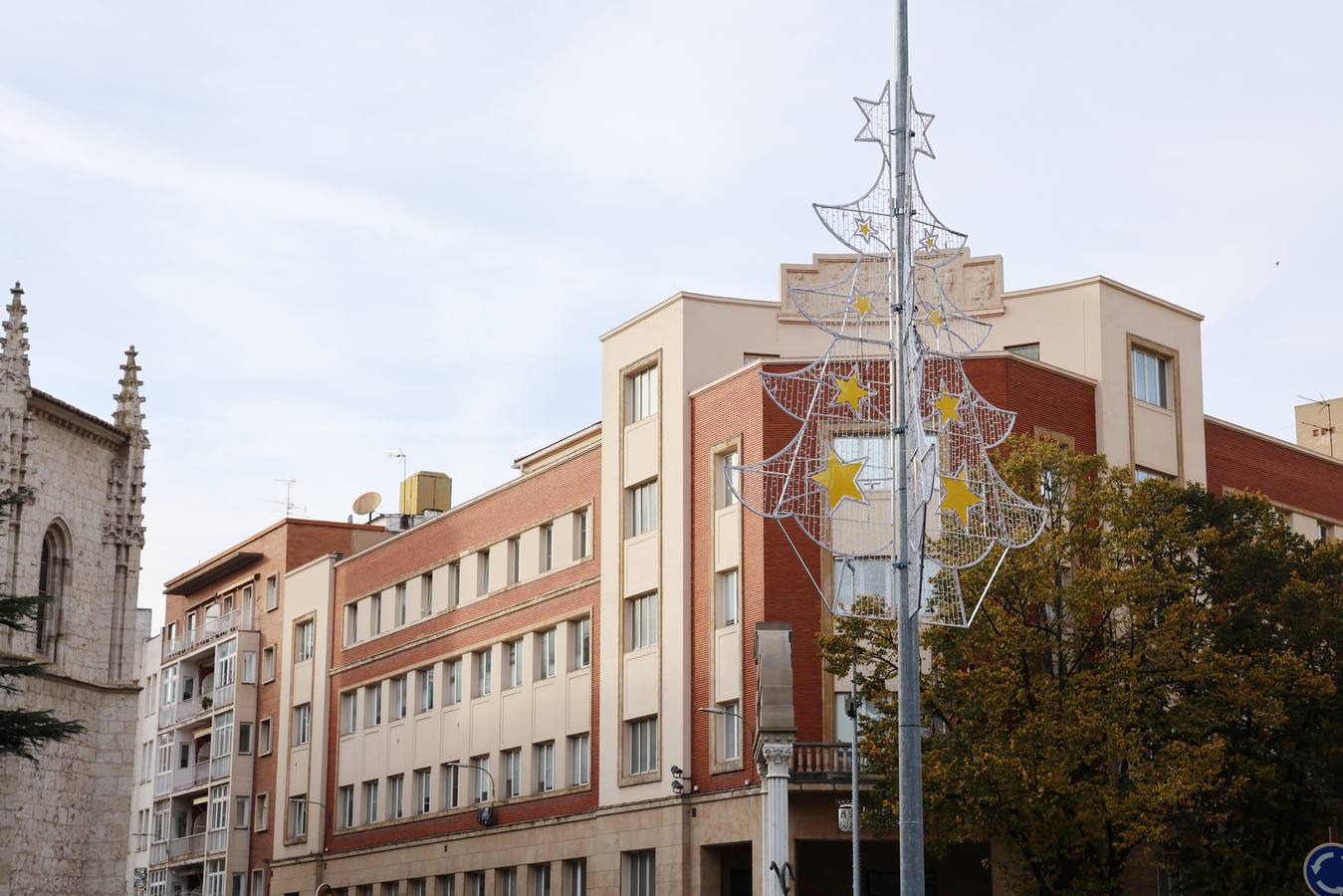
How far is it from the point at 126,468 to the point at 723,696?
1641 centimetres

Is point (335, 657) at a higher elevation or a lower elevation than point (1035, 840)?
higher

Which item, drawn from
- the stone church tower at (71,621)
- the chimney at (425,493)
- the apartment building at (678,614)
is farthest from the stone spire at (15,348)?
the chimney at (425,493)

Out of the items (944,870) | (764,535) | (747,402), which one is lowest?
(944,870)

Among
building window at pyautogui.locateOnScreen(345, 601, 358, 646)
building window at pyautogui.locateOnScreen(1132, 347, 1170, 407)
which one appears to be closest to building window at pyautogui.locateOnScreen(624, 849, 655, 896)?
building window at pyautogui.locateOnScreen(1132, 347, 1170, 407)

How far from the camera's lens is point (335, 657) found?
66.4 m

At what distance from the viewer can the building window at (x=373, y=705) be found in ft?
206

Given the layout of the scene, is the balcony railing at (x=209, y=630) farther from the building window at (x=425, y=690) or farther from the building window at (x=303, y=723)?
the building window at (x=425, y=690)

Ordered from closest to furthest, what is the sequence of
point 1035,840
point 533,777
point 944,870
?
point 1035,840, point 944,870, point 533,777

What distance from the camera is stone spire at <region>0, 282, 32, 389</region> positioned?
1774 inches

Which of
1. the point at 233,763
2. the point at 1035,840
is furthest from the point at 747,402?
the point at 233,763

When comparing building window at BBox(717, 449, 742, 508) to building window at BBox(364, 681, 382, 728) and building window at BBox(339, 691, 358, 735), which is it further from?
building window at BBox(339, 691, 358, 735)

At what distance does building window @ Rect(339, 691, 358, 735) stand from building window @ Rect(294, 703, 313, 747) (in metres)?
2.73

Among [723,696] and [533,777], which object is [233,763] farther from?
[723,696]

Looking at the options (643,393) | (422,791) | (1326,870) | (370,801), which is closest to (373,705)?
(370,801)
